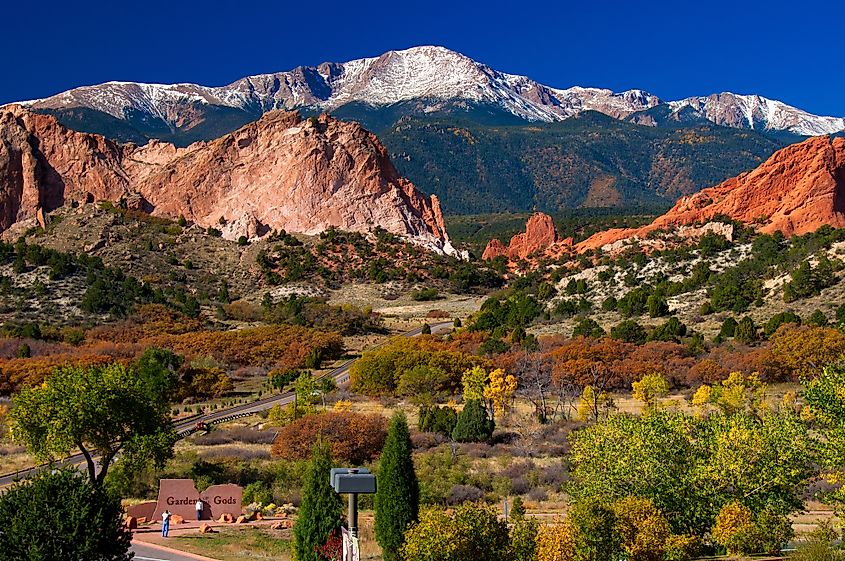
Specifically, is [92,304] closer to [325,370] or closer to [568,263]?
[325,370]

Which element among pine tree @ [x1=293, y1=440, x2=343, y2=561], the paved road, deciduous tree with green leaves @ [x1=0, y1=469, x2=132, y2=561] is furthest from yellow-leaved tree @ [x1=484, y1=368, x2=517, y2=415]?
deciduous tree with green leaves @ [x1=0, y1=469, x2=132, y2=561]

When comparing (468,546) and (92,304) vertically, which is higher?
(92,304)

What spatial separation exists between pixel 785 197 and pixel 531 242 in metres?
39.4

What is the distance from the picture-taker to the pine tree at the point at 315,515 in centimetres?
1625

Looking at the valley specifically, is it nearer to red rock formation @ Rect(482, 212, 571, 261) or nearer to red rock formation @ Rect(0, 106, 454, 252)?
red rock formation @ Rect(0, 106, 454, 252)

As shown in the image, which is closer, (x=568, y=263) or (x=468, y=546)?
(x=468, y=546)

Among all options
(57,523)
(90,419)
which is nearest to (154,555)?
(57,523)

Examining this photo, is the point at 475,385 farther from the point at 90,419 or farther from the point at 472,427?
the point at 90,419

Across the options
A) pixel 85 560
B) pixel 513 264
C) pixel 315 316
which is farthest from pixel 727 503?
pixel 513 264

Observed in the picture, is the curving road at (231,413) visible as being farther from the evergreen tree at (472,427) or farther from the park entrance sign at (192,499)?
the evergreen tree at (472,427)

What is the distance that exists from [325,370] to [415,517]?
1471 inches

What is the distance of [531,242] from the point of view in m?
120

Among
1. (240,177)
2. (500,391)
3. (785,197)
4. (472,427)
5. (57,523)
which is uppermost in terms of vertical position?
(240,177)

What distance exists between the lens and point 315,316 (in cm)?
7381
